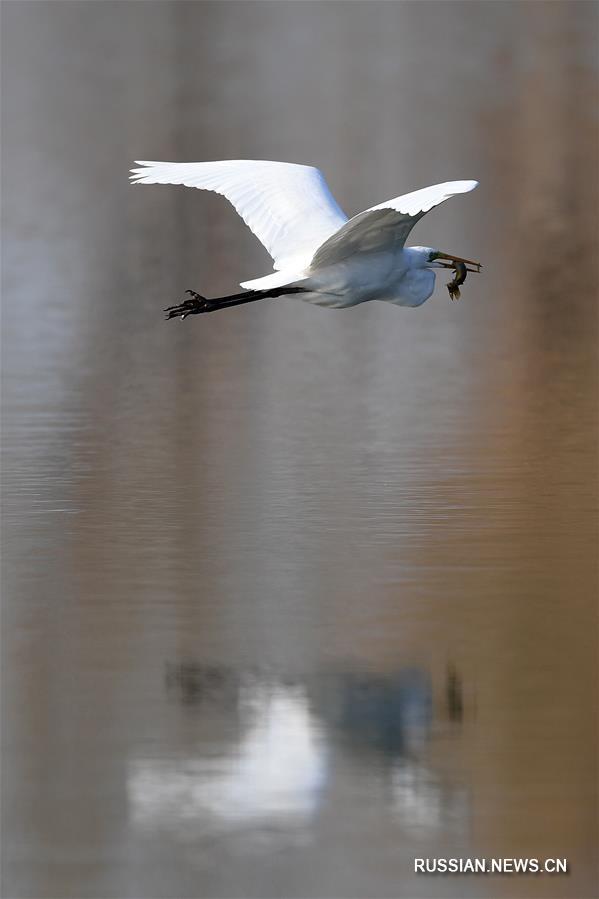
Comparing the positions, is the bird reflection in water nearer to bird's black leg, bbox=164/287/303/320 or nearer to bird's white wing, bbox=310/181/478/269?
bird's white wing, bbox=310/181/478/269

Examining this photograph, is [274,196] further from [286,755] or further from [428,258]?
[286,755]

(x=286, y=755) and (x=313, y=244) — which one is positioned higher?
(x=313, y=244)

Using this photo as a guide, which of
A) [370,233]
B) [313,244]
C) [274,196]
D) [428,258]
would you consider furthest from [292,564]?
[274,196]

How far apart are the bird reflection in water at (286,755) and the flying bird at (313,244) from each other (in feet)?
7.89

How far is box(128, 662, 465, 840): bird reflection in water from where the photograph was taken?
21.0 feet

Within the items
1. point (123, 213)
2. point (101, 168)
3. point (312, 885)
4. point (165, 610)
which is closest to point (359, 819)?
point (312, 885)

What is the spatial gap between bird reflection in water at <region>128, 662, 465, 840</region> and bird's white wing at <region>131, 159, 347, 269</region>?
3449 millimetres

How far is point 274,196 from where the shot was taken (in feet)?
35.8

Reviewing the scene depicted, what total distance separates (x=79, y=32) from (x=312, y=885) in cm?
4379

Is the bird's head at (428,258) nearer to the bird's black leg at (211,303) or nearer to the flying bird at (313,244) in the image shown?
the flying bird at (313,244)

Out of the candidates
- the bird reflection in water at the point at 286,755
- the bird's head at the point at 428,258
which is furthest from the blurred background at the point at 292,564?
the bird's head at the point at 428,258

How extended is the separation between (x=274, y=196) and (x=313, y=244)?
1.89 ft

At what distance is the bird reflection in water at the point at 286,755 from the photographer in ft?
21.0

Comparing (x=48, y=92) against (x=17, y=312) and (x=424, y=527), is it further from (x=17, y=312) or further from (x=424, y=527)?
(x=424, y=527)
